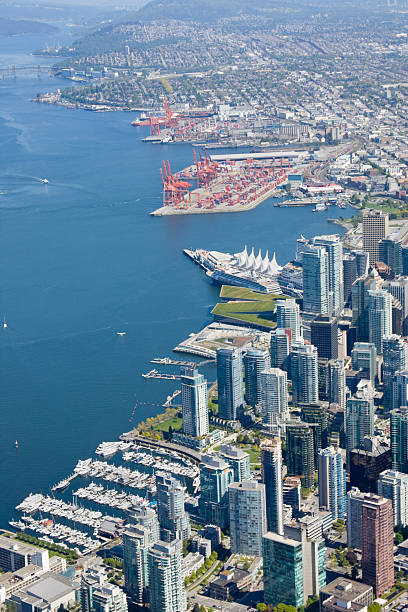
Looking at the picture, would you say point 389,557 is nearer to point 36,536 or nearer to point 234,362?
point 36,536

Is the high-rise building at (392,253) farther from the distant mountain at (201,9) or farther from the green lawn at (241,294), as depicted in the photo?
the distant mountain at (201,9)

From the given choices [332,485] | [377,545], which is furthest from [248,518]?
[377,545]

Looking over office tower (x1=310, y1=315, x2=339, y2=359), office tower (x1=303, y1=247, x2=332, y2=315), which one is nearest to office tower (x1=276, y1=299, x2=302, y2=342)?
office tower (x1=310, y1=315, x2=339, y2=359)

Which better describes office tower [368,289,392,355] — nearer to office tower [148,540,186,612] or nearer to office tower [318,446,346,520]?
office tower [318,446,346,520]

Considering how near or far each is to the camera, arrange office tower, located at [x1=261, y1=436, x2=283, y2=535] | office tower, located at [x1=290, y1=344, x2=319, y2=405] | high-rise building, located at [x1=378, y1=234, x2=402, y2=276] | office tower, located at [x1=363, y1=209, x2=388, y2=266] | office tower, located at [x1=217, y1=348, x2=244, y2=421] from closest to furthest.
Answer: office tower, located at [x1=261, y1=436, x2=283, y2=535]
office tower, located at [x1=217, y1=348, x2=244, y2=421]
office tower, located at [x1=290, y1=344, x2=319, y2=405]
high-rise building, located at [x1=378, y1=234, x2=402, y2=276]
office tower, located at [x1=363, y1=209, x2=388, y2=266]

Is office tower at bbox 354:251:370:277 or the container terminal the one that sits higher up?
the container terminal

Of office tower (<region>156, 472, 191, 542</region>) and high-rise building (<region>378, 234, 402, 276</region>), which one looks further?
high-rise building (<region>378, 234, 402, 276</region>)
